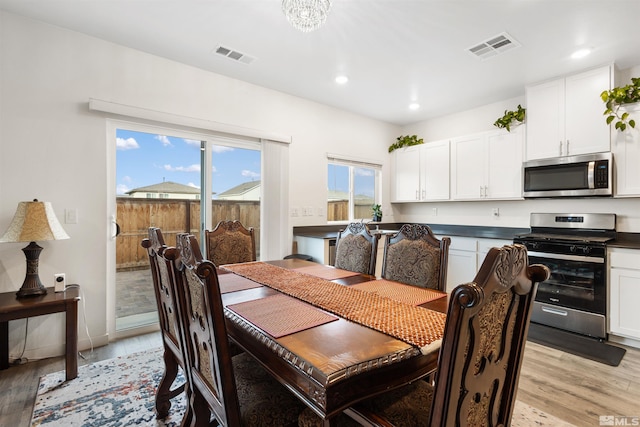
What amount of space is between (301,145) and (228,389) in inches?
131

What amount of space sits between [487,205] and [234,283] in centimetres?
Answer: 373

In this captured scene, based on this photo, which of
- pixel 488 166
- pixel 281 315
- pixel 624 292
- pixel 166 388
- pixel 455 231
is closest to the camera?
pixel 281 315

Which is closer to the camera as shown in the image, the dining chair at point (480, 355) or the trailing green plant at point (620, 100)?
the dining chair at point (480, 355)

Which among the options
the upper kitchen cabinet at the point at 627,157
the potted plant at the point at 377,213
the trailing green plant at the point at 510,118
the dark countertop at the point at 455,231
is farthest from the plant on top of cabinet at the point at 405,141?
the upper kitchen cabinet at the point at 627,157

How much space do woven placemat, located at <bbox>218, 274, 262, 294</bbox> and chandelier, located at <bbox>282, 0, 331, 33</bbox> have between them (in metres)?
1.62

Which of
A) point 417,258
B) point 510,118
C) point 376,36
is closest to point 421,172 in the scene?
point 510,118

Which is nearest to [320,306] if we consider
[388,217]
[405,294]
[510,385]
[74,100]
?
[405,294]

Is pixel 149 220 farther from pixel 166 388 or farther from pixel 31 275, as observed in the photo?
pixel 166 388

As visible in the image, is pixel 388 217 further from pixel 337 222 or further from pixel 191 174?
pixel 191 174

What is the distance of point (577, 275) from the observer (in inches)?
114

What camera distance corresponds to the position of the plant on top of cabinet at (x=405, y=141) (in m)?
4.86

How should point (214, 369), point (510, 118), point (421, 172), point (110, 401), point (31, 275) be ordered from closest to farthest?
point (214, 369)
point (110, 401)
point (31, 275)
point (510, 118)
point (421, 172)

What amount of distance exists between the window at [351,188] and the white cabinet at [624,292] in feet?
9.61

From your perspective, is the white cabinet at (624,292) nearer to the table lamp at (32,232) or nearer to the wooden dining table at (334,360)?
the wooden dining table at (334,360)
